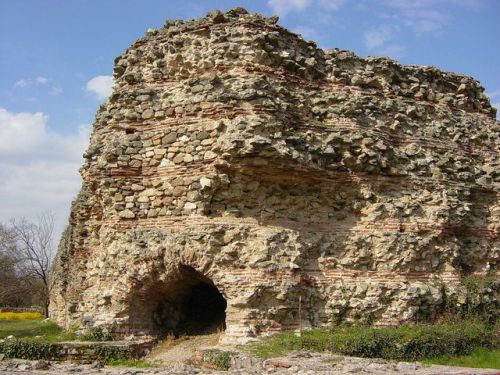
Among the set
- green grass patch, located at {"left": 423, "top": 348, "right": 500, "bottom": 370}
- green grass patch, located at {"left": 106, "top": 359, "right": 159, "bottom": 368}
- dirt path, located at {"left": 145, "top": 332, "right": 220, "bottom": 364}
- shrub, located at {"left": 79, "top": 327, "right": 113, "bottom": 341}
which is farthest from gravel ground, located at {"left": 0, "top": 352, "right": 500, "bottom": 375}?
green grass patch, located at {"left": 423, "top": 348, "right": 500, "bottom": 370}

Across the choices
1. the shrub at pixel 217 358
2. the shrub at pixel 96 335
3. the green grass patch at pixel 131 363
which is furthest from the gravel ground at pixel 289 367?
the shrub at pixel 96 335

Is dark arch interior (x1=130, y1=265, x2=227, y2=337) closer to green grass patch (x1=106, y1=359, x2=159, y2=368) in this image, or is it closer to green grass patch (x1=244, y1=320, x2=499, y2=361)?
green grass patch (x1=106, y1=359, x2=159, y2=368)

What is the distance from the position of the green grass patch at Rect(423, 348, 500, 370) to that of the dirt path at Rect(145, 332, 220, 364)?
4.26 meters

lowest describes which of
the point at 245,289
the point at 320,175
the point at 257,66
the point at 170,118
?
the point at 245,289

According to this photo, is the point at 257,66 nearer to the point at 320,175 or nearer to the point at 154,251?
the point at 320,175

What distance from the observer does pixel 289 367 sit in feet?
26.8

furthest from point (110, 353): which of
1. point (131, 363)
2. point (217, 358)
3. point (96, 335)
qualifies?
point (217, 358)

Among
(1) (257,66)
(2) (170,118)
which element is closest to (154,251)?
(2) (170,118)

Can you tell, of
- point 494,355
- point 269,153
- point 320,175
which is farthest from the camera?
point 320,175

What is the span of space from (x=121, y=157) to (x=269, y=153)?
339cm

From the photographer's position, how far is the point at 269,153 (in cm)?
1120

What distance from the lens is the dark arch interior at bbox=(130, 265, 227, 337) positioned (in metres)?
11.7

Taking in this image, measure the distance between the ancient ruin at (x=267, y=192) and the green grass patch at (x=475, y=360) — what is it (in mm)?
1322

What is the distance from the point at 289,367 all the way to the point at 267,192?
4435mm
